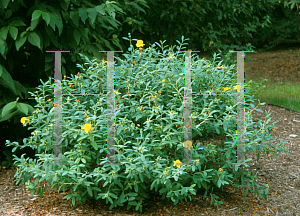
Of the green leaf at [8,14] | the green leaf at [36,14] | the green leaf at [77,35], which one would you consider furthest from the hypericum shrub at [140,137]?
the green leaf at [8,14]

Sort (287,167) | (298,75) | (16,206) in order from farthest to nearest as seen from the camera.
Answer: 1. (298,75)
2. (287,167)
3. (16,206)

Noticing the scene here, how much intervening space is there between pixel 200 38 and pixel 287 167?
2682 mm

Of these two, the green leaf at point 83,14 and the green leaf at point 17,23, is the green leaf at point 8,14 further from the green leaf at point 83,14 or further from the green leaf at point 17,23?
the green leaf at point 83,14

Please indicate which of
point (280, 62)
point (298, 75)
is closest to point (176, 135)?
point (298, 75)

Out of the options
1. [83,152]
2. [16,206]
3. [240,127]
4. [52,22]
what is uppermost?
[52,22]

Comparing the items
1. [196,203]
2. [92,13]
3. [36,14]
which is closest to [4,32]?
[36,14]

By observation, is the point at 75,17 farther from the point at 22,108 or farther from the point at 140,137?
the point at 140,137

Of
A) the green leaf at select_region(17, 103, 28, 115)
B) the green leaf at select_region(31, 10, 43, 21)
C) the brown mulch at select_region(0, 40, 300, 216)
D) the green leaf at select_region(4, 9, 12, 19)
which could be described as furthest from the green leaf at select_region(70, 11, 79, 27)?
the brown mulch at select_region(0, 40, 300, 216)

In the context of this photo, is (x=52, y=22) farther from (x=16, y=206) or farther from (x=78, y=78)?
(x=16, y=206)

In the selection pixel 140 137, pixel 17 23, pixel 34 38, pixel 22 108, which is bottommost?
pixel 140 137

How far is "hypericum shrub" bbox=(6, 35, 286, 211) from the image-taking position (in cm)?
237

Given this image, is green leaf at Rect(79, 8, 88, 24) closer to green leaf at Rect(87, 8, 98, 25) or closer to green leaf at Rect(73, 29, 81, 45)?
green leaf at Rect(87, 8, 98, 25)

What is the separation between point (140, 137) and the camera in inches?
95.3

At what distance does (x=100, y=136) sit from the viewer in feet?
7.64
